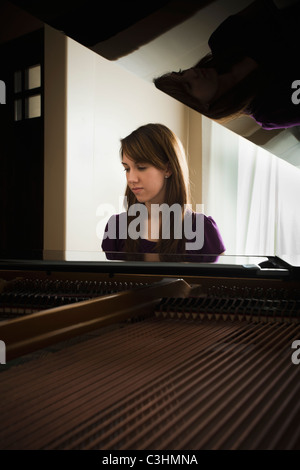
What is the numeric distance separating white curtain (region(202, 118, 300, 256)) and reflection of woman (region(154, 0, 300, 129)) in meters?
2.74

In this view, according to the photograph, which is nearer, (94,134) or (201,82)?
(201,82)

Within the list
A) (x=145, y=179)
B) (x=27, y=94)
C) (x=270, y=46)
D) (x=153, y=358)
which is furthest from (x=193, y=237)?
(x=27, y=94)

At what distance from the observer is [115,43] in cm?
124

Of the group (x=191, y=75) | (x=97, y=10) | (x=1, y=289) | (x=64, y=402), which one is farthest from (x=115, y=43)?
(x=64, y=402)

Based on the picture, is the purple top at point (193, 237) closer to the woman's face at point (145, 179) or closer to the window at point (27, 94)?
the woman's face at point (145, 179)

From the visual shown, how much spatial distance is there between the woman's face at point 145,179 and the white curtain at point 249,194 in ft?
6.87

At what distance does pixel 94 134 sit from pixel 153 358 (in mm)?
3263

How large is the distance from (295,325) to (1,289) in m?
1.06

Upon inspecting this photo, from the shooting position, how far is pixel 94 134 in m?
3.77

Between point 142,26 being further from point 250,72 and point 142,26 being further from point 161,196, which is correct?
point 161,196

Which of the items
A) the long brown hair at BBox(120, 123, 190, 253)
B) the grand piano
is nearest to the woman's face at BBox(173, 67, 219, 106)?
the grand piano

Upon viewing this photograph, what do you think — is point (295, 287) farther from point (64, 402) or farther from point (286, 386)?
point (64, 402)

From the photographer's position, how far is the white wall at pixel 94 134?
3549mm

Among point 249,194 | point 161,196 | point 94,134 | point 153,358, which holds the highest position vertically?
point 94,134
